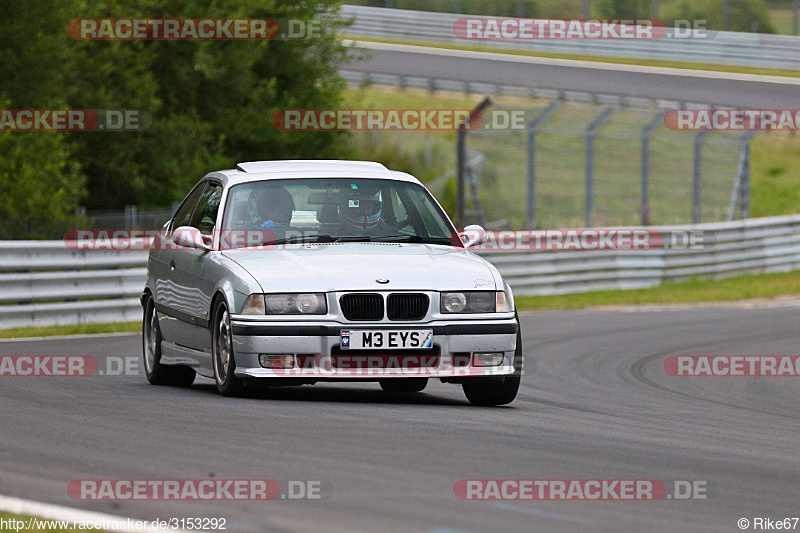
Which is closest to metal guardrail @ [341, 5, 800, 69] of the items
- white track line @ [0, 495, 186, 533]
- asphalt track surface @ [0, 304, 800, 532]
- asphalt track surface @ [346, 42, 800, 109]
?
asphalt track surface @ [346, 42, 800, 109]

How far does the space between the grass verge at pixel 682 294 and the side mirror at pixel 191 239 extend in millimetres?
12047

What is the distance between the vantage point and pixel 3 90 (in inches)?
1053

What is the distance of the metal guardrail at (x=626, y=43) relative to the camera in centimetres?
4509

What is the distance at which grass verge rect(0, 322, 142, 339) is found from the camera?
15898 millimetres

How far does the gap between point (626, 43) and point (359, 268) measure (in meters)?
39.8

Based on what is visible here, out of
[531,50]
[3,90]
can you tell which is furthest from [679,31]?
[3,90]

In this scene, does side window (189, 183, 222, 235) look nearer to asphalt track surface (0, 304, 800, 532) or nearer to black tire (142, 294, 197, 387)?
black tire (142, 294, 197, 387)

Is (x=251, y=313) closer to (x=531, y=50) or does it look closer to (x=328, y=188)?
(x=328, y=188)

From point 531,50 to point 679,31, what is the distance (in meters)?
5.14

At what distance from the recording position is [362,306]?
909cm

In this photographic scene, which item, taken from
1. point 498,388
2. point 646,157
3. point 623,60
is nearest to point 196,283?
point 498,388

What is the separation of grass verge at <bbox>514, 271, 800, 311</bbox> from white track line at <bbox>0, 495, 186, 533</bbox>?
1627 centimetres

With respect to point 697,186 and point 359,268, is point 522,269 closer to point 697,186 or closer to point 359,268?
point 697,186

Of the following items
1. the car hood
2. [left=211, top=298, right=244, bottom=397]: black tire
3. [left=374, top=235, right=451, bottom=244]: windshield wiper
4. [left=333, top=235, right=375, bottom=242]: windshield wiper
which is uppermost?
[left=333, top=235, right=375, bottom=242]: windshield wiper
